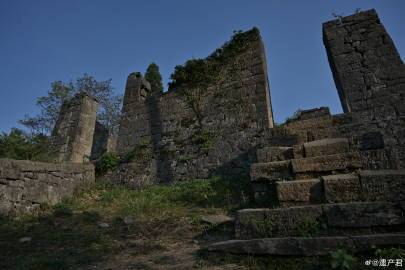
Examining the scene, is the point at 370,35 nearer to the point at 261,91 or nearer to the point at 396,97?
the point at 396,97

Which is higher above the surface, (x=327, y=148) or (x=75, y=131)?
(x=75, y=131)

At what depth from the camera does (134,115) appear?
9156mm

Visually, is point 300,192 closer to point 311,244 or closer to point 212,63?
point 311,244

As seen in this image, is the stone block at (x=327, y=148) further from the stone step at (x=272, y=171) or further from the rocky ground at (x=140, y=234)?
the rocky ground at (x=140, y=234)

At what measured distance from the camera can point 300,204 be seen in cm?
306

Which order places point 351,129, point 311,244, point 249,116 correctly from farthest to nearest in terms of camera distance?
point 249,116, point 351,129, point 311,244

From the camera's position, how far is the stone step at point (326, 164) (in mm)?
3357

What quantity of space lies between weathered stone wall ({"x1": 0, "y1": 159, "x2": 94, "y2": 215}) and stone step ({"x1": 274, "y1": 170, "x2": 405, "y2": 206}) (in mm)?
4985

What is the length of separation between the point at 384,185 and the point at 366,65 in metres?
4.51

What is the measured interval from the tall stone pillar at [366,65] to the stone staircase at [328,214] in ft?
9.97

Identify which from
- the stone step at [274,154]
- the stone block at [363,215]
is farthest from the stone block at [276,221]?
Result: the stone step at [274,154]

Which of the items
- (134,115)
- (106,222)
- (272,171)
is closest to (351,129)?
(272,171)

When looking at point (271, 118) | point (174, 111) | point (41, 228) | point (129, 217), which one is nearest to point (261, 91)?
point (271, 118)

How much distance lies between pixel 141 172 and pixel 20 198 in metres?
3.08
